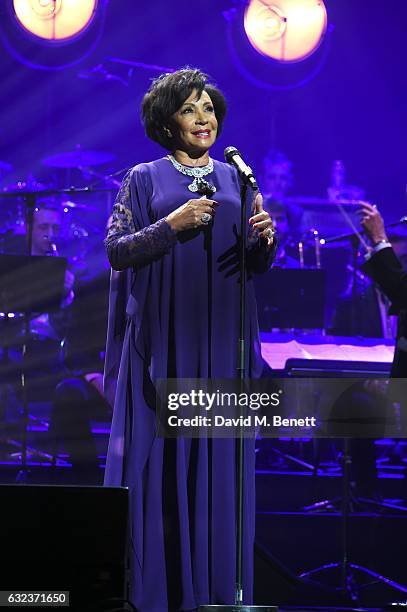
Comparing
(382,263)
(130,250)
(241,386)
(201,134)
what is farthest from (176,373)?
(382,263)

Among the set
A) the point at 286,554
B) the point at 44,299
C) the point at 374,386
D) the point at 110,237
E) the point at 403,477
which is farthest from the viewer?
the point at 403,477

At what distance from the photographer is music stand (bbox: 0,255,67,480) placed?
4.73 metres

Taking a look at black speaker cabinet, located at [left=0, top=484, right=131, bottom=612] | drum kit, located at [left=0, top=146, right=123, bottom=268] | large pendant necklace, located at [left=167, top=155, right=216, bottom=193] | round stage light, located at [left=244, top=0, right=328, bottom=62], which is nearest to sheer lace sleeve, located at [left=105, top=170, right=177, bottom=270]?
large pendant necklace, located at [left=167, top=155, right=216, bottom=193]

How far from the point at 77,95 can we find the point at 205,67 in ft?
2.39

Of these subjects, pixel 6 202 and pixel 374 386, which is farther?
pixel 6 202

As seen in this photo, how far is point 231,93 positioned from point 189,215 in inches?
89.7

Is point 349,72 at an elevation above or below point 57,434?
above

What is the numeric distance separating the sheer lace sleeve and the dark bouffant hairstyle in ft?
0.72

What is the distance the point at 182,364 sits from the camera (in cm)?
290

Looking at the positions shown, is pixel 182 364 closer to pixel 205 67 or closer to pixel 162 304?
pixel 162 304

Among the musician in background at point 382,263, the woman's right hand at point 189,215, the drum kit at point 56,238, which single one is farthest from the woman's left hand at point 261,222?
the drum kit at point 56,238

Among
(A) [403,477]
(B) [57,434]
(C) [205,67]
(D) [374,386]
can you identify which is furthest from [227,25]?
(A) [403,477]

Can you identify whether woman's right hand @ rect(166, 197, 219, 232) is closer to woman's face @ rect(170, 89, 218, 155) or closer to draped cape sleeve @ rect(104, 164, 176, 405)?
draped cape sleeve @ rect(104, 164, 176, 405)

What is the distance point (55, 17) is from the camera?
182 inches
